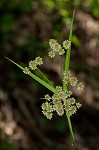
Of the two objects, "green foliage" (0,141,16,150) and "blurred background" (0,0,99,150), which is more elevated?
"blurred background" (0,0,99,150)

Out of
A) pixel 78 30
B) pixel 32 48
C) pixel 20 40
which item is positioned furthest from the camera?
pixel 78 30

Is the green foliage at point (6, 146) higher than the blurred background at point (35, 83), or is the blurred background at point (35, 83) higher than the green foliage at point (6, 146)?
the blurred background at point (35, 83)

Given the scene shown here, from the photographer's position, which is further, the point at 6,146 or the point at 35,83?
the point at 35,83

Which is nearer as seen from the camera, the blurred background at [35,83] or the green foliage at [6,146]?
the green foliage at [6,146]

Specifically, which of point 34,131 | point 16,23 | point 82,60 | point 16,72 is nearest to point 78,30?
point 82,60

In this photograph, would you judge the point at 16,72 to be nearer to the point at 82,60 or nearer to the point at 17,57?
the point at 17,57

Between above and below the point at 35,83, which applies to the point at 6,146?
below

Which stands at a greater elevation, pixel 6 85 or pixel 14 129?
pixel 6 85

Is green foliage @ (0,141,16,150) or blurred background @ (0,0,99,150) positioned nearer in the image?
green foliage @ (0,141,16,150)
